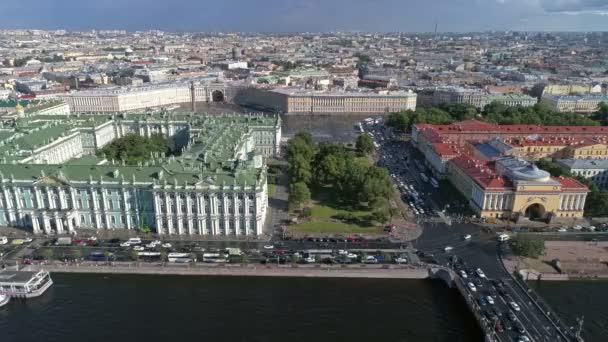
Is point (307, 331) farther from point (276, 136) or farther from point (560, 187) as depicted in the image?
point (276, 136)

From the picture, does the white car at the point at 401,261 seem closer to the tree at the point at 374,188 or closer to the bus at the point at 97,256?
the tree at the point at 374,188

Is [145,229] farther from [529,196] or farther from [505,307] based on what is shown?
[529,196]

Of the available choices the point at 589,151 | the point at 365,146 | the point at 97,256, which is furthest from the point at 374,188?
the point at 589,151

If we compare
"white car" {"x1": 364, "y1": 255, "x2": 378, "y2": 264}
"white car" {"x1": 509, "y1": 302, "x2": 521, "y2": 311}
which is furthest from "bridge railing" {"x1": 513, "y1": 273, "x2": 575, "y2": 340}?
"white car" {"x1": 364, "y1": 255, "x2": 378, "y2": 264}

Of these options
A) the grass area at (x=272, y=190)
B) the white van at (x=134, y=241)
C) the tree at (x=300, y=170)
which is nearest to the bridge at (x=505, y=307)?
the tree at (x=300, y=170)

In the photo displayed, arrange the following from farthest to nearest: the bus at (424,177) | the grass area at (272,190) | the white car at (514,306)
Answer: the bus at (424,177), the grass area at (272,190), the white car at (514,306)

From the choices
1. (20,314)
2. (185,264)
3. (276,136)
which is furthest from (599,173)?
(20,314)

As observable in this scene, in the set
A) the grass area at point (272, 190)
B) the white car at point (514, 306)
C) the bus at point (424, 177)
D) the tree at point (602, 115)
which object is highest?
the tree at point (602, 115)

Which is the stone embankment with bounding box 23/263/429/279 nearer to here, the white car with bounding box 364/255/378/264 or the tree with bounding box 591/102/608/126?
the white car with bounding box 364/255/378/264
